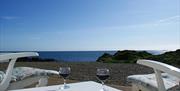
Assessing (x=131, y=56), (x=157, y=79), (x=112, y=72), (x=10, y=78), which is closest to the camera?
(x=157, y=79)

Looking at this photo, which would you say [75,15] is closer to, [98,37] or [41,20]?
[41,20]

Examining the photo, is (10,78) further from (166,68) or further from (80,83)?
(166,68)

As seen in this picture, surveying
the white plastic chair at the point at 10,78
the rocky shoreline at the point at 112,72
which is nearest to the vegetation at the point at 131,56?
the rocky shoreline at the point at 112,72

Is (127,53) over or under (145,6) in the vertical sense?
under

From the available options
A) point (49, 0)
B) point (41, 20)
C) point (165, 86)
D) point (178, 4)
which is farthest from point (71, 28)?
point (165, 86)

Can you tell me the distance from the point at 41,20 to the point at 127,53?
3.48 meters

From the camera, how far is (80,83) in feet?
5.22

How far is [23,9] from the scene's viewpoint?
6113mm

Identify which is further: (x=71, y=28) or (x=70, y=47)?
(x=70, y=47)

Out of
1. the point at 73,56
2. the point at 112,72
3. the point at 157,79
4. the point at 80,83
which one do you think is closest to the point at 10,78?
the point at 80,83

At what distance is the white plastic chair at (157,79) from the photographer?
154 cm

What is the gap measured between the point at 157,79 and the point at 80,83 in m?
0.56

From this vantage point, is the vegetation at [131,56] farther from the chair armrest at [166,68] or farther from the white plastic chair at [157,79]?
the chair armrest at [166,68]

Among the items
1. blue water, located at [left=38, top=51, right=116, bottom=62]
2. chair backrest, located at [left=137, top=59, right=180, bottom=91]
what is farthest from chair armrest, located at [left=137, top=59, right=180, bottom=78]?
blue water, located at [left=38, top=51, right=116, bottom=62]
